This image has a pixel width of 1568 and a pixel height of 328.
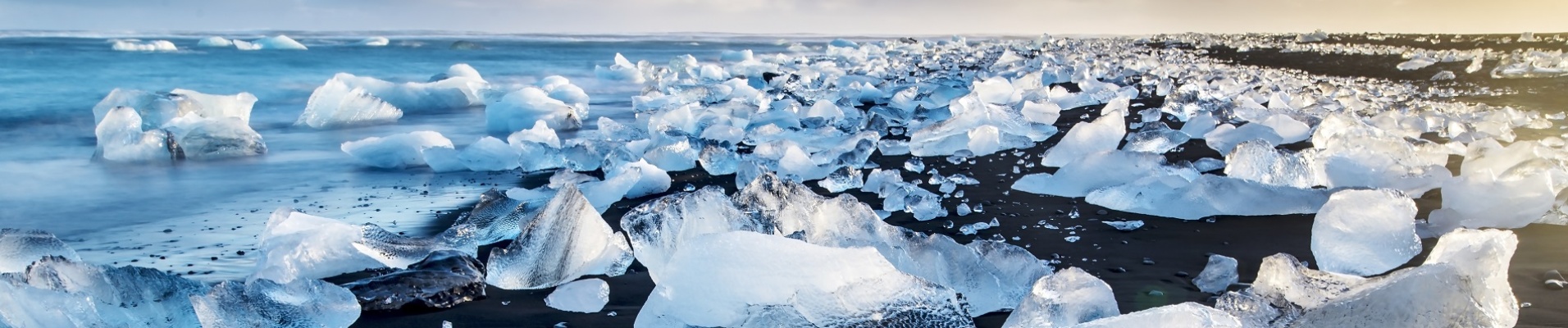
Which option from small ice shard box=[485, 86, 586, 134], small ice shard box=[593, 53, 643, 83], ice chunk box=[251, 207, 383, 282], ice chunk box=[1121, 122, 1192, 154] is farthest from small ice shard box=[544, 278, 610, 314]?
small ice shard box=[593, 53, 643, 83]

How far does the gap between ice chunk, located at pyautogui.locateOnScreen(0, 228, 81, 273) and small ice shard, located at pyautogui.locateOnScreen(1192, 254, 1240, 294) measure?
203 cm

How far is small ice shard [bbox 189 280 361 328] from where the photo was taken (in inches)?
54.9

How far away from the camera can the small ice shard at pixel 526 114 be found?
5.06 meters

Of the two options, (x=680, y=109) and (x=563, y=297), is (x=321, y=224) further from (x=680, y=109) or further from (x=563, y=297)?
(x=680, y=109)

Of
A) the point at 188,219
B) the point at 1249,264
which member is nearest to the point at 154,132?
the point at 188,219

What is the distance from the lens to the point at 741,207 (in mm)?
1955

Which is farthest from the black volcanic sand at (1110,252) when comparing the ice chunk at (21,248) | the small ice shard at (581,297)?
the ice chunk at (21,248)

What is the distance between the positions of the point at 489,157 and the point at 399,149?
0.39m

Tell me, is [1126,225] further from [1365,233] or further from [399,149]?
[399,149]

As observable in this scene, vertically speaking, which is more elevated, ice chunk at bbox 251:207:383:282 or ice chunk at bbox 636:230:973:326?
ice chunk at bbox 636:230:973:326

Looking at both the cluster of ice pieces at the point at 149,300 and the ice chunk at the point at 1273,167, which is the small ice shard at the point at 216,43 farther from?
the ice chunk at the point at 1273,167

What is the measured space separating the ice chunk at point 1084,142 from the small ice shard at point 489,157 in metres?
1.83

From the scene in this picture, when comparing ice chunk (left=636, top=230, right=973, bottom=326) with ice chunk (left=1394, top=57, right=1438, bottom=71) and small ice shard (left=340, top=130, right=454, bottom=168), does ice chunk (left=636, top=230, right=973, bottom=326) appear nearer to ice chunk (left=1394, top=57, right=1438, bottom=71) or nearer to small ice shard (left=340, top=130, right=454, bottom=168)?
small ice shard (left=340, top=130, right=454, bottom=168)

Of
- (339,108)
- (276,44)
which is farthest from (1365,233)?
(276,44)
